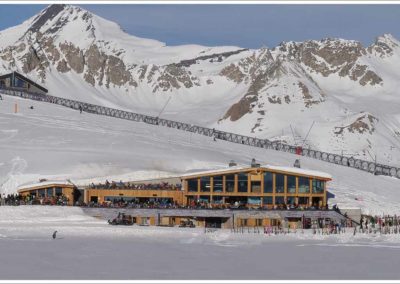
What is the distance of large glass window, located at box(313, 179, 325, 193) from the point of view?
83375 mm

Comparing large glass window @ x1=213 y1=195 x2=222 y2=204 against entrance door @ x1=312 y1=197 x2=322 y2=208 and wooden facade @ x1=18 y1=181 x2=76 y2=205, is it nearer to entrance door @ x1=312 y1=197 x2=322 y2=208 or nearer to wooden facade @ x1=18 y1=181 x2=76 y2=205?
entrance door @ x1=312 y1=197 x2=322 y2=208

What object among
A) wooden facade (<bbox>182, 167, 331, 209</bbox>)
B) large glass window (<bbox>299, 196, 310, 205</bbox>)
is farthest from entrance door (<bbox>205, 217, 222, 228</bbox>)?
large glass window (<bbox>299, 196, 310, 205</bbox>)

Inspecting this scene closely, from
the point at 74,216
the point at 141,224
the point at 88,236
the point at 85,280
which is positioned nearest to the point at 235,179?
the point at 141,224

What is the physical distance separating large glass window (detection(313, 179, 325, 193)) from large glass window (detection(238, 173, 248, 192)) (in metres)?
6.70

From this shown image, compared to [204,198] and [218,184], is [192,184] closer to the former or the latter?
[204,198]

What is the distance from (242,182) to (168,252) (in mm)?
29046

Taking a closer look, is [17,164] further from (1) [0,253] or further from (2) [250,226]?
(1) [0,253]

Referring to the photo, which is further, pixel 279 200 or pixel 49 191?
pixel 49 191

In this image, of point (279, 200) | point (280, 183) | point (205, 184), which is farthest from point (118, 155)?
point (279, 200)

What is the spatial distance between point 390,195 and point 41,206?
165ft

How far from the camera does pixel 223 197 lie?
82812 mm

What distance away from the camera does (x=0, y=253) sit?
5066cm

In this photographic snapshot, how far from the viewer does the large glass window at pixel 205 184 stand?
8281 cm

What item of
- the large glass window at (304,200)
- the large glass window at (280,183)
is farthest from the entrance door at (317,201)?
the large glass window at (280,183)
